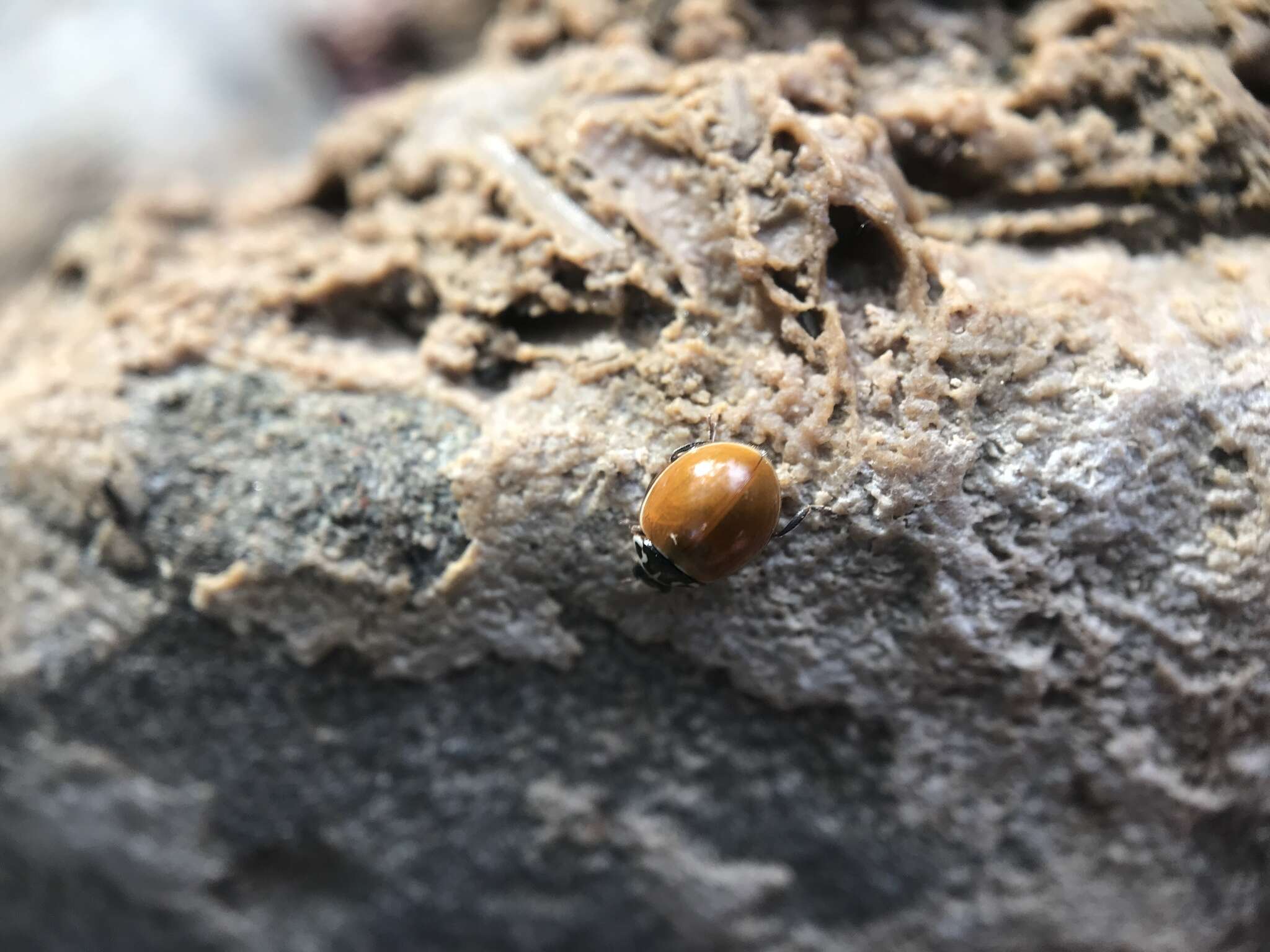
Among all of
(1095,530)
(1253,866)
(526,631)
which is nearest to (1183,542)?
(1095,530)

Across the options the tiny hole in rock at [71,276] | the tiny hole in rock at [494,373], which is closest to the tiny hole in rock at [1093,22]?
the tiny hole in rock at [494,373]

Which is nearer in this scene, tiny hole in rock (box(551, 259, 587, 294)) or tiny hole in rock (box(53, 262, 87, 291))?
tiny hole in rock (box(551, 259, 587, 294))

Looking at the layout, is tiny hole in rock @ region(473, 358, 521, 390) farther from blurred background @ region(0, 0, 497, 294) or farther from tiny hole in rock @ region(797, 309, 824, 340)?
blurred background @ region(0, 0, 497, 294)

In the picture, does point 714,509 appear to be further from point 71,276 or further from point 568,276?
point 71,276

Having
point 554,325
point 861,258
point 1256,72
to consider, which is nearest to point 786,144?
point 861,258

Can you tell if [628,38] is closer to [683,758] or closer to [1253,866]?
[683,758]

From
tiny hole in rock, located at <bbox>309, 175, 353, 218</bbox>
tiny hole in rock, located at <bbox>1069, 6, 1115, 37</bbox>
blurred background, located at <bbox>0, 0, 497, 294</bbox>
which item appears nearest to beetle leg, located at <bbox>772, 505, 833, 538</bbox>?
tiny hole in rock, located at <bbox>1069, 6, 1115, 37</bbox>

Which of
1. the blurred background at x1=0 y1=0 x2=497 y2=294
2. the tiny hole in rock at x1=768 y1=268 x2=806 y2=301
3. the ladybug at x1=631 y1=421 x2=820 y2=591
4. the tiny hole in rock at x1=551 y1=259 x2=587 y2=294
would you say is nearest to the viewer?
the ladybug at x1=631 y1=421 x2=820 y2=591
